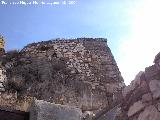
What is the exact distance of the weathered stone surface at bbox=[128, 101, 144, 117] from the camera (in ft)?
11.2

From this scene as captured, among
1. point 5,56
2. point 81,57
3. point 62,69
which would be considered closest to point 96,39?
point 81,57

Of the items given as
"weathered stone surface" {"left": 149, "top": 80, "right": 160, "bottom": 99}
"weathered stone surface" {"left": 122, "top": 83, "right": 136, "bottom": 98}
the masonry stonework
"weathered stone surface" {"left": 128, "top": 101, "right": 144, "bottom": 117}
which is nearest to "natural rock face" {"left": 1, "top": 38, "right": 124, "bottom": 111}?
the masonry stonework

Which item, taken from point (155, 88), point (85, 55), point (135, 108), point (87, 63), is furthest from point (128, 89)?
point (85, 55)

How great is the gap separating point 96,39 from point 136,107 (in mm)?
13329

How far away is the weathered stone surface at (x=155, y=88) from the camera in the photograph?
3256 mm

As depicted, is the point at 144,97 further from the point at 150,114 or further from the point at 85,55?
the point at 85,55

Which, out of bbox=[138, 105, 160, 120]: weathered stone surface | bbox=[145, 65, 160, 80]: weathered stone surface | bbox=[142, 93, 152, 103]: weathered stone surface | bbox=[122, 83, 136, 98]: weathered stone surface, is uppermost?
bbox=[145, 65, 160, 80]: weathered stone surface

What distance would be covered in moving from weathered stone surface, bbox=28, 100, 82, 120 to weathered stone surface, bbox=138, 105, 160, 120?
797 mm

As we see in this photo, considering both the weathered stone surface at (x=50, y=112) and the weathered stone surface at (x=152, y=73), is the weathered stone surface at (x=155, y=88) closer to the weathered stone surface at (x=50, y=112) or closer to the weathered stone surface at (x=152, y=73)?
the weathered stone surface at (x=152, y=73)

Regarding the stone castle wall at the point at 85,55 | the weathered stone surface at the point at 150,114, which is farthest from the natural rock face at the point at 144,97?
the stone castle wall at the point at 85,55

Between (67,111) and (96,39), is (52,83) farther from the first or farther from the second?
(67,111)

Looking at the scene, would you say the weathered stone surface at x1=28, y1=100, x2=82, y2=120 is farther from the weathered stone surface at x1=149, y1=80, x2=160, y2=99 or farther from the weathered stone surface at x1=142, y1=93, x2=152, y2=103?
the weathered stone surface at x1=149, y1=80, x2=160, y2=99

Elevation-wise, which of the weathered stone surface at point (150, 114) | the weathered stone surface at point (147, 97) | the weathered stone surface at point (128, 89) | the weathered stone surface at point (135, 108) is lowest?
the weathered stone surface at point (150, 114)

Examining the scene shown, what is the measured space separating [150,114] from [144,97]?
0.79 feet
